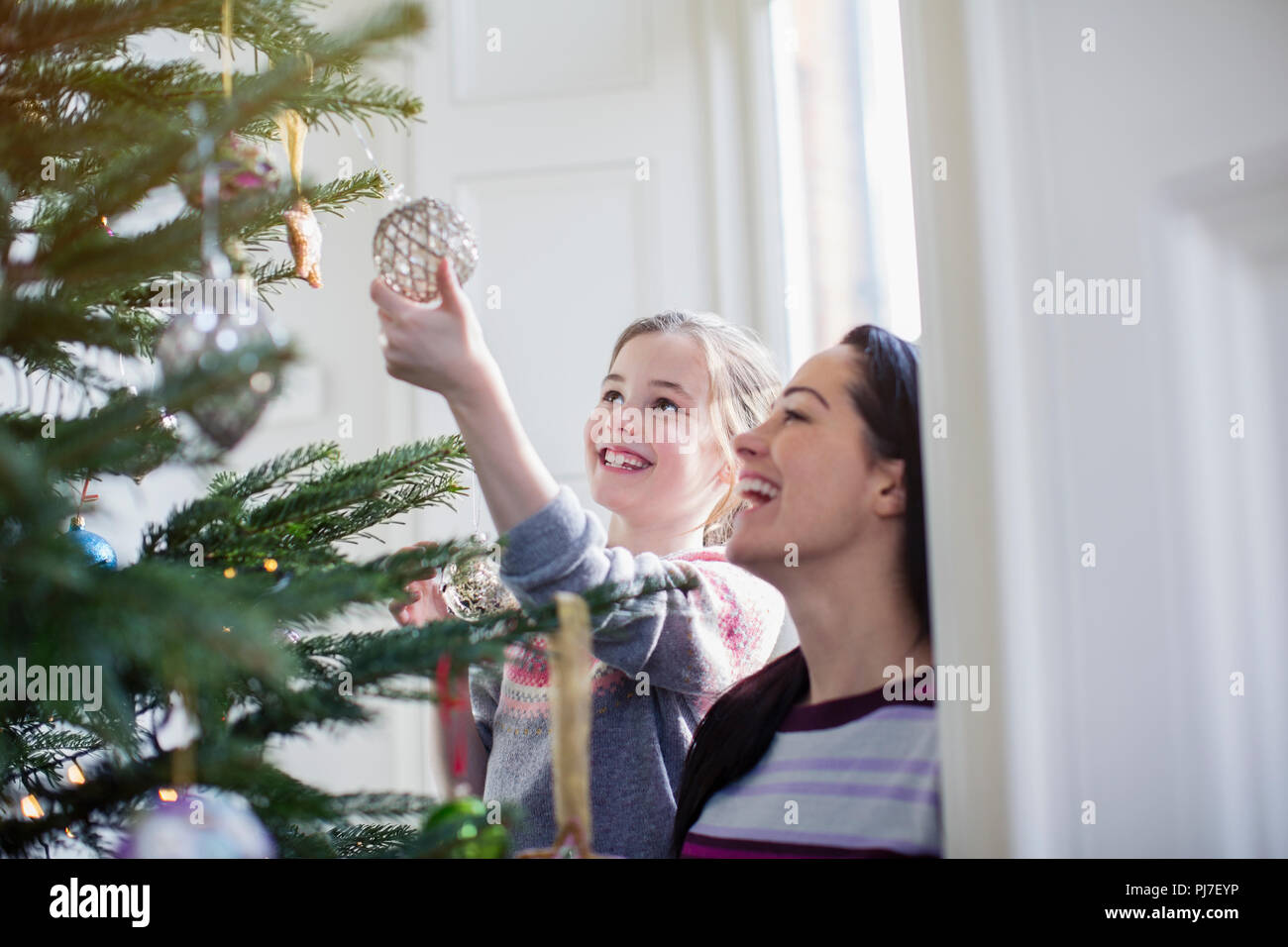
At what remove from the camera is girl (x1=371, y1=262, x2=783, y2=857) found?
2.27ft

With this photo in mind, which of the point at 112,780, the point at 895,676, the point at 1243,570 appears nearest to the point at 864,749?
the point at 895,676

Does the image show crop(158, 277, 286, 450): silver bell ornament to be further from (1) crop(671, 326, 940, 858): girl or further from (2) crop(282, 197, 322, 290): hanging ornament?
(1) crop(671, 326, 940, 858): girl

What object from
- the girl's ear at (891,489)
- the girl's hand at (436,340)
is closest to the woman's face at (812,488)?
the girl's ear at (891,489)

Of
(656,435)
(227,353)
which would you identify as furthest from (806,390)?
(227,353)

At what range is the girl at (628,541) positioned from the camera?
690 mm

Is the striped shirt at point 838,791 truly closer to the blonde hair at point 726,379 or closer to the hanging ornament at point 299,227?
the blonde hair at point 726,379

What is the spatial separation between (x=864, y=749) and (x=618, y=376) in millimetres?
473

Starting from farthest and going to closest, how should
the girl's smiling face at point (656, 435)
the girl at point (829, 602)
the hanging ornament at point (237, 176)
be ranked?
the girl's smiling face at point (656, 435) → the girl at point (829, 602) → the hanging ornament at point (237, 176)

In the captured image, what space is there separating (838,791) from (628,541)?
453 mm

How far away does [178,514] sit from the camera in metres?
0.53

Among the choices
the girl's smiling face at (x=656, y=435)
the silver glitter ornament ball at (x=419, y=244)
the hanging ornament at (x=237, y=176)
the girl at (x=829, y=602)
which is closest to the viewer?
the hanging ornament at (x=237, y=176)

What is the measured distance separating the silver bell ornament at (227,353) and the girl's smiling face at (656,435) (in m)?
0.55

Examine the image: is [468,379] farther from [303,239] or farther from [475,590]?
[475,590]
